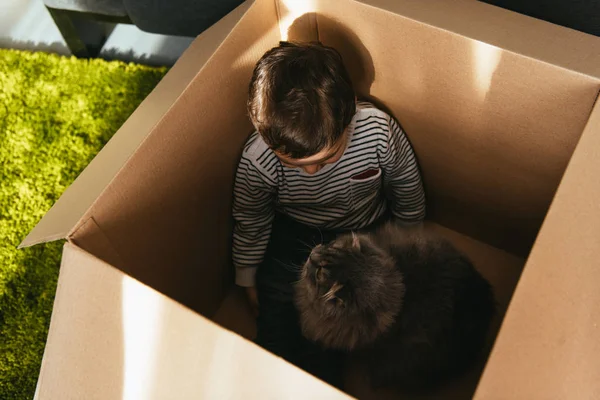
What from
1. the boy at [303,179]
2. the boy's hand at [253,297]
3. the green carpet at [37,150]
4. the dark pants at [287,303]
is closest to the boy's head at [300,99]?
the boy at [303,179]

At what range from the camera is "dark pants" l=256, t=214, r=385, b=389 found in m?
0.78

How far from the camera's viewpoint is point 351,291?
633 mm

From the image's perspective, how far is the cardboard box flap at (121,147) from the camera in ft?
1.94

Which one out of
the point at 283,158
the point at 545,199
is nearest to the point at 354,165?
the point at 283,158

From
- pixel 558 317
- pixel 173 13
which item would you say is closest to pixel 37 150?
pixel 173 13

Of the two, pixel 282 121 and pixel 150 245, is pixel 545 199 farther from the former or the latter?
pixel 150 245

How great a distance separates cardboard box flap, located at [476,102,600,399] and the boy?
0.32 m

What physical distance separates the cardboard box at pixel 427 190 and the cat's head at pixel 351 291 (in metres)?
0.15

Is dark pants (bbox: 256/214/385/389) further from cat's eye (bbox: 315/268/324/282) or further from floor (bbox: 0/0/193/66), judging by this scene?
floor (bbox: 0/0/193/66)

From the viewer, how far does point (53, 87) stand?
1.35 meters

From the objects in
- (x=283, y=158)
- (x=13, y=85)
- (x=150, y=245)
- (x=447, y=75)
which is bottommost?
(x=13, y=85)

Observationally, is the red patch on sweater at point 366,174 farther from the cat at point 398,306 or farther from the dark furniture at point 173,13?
the dark furniture at point 173,13

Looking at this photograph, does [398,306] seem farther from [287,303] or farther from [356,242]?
[287,303]

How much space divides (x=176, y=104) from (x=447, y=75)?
0.36 metres
